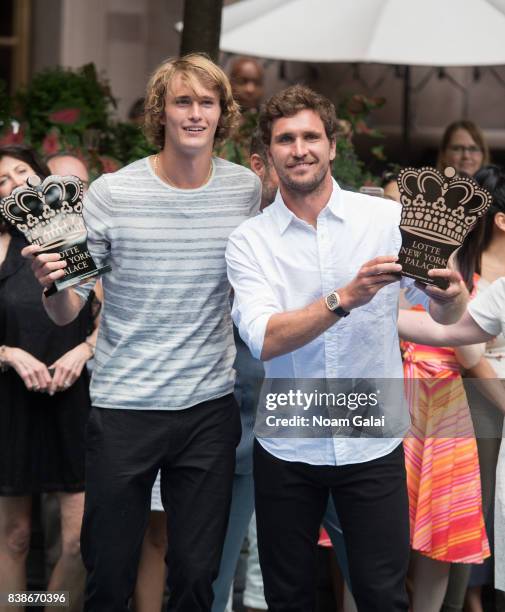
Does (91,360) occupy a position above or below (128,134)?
below

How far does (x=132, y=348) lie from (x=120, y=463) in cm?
35

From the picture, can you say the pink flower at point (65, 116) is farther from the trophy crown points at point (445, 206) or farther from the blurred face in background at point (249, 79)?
the trophy crown points at point (445, 206)

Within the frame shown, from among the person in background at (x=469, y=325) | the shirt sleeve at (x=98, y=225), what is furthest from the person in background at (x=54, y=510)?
the person in background at (x=469, y=325)

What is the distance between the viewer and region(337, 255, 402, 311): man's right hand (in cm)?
325

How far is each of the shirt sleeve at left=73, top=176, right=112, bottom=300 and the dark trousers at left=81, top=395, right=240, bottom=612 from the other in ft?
1.51

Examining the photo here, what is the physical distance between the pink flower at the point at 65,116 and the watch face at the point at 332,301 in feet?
10.1

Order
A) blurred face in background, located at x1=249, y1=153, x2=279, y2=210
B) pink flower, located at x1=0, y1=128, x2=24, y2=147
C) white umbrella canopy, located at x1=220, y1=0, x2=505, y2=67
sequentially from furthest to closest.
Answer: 1. white umbrella canopy, located at x1=220, y1=0, x2=505, y2=67
2. pink flower, located at x1=0, y1=128, x2=24, y2=147
3. blurred face in background, located at x1=249, y1=153, x2=279, y2=210

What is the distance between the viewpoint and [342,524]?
3613 millimetres

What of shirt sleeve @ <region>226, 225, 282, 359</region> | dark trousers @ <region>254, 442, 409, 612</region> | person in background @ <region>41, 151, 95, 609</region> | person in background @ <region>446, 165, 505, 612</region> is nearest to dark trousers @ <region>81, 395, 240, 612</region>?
dark trousers @ <region>254, 442, 409, 612</region>

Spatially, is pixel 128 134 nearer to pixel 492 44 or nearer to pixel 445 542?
pixel 492 44

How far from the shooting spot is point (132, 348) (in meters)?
3.75

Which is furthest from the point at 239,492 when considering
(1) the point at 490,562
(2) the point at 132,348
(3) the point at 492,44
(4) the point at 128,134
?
(3) the point at 492,44

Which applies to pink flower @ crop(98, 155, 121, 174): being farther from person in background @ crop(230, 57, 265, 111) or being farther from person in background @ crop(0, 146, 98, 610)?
person in background @ crop(0, 146, 98, 610)

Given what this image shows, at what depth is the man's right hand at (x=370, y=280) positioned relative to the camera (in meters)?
3.25
